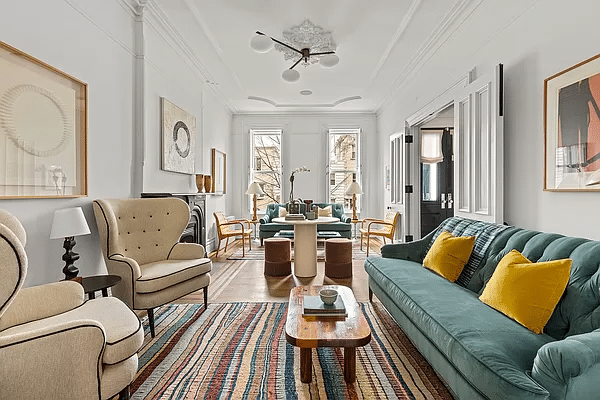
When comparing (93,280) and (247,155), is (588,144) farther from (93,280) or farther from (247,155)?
(247,155)

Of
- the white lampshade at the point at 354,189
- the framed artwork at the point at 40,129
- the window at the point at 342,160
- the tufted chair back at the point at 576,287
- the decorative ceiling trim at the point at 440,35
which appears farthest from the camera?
the window at the point at 342,160

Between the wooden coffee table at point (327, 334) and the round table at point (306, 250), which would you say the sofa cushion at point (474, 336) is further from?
the round table at point (306, 250)

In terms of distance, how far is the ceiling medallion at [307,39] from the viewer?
428 centimetres

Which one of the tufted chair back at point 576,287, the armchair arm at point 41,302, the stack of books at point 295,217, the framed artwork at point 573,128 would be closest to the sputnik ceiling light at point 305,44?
the stack of books at point 295,217

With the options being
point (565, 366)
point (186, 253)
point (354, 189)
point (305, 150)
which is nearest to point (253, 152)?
point (305, 150)

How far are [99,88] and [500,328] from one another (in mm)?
3471

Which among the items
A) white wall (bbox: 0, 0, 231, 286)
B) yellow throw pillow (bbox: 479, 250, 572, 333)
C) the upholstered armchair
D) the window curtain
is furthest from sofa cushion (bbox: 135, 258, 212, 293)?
the window curtain

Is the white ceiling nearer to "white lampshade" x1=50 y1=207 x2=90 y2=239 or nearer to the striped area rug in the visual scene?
"white lampshade" x1=50 y1=207 x2=90 y2=239

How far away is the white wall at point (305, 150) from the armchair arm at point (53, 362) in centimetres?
699

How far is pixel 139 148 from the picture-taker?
3904mm

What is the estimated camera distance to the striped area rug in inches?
81.0

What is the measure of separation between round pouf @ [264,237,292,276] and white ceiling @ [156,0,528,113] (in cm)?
266

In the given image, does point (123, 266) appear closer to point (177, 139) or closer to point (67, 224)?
point (67, 224)

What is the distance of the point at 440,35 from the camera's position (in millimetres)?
4312
